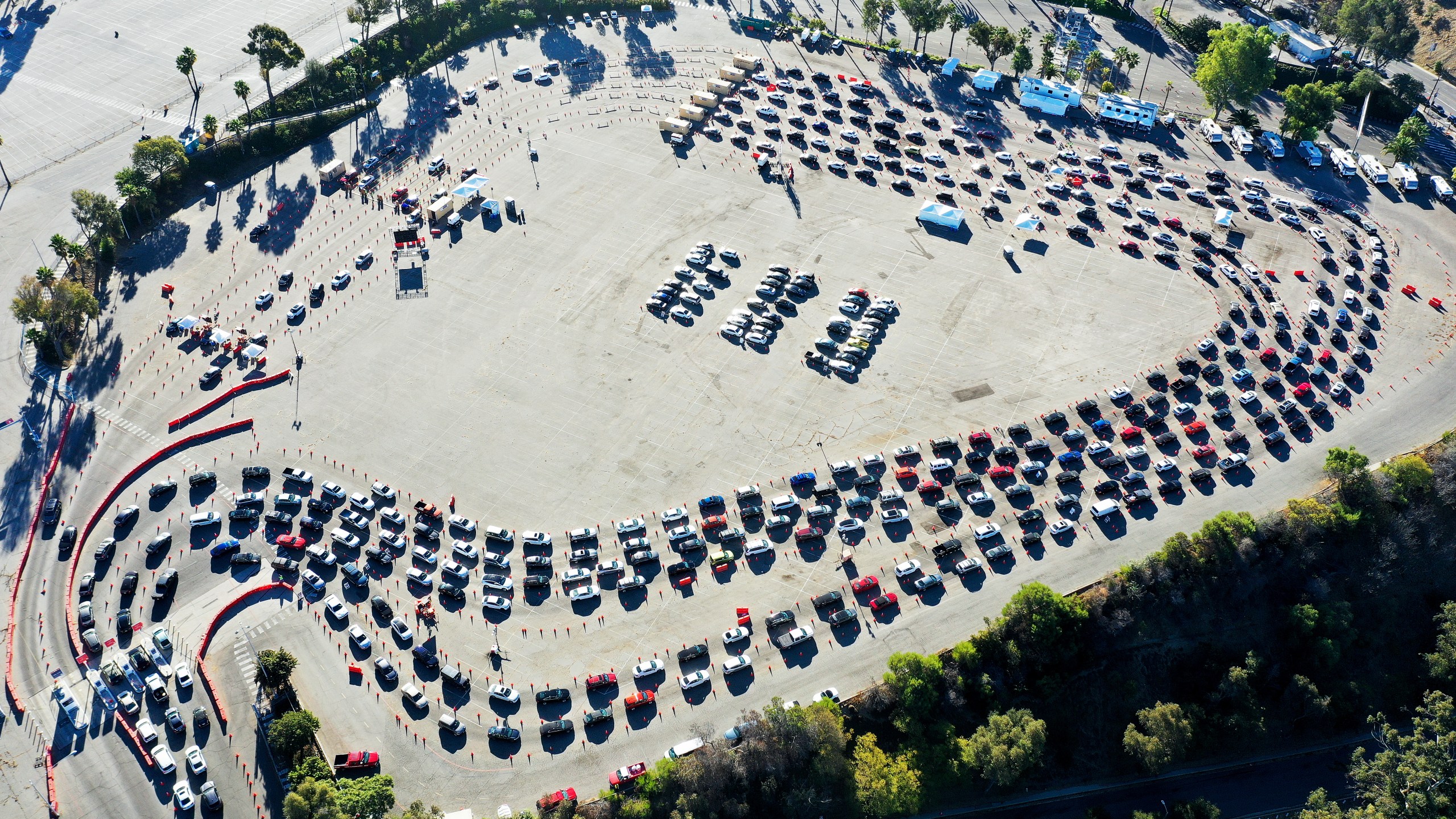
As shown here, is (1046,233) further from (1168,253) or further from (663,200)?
(663,200)

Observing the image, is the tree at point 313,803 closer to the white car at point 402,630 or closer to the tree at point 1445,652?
the white car at point 402,630

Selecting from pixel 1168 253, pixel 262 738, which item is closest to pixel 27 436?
pixel 262 738

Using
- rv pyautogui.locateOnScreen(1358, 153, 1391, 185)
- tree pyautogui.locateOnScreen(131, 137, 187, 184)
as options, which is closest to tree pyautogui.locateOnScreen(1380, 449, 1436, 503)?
rv pyautogui.locateOnScreen(1358, 153, 1391, 185)

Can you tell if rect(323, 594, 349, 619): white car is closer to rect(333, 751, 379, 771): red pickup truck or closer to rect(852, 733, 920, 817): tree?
rect(333, 751, 379, 771): red pickup truck

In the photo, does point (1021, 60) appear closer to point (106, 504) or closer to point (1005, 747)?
point (1005, 747)

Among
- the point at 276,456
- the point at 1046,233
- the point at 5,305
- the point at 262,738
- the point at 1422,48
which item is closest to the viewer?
the point at 262,738
